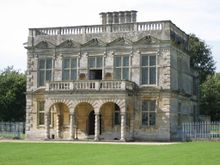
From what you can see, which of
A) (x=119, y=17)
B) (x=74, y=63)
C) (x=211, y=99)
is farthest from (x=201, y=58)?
(x=74, y=63)

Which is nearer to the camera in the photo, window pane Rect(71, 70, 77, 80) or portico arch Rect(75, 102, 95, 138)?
portico arch Rect(75, 102, 95, 138)

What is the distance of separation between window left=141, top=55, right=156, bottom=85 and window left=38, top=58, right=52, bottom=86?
806cm

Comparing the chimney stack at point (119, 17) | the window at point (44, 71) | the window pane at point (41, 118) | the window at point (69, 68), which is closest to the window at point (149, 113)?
the window at point (69, 68)

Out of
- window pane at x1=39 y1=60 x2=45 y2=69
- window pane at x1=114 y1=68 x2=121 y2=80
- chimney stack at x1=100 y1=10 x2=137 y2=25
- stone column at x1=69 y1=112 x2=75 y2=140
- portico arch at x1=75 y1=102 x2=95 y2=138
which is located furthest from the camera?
chimney stack at x1=100 y1=10 x2=137 y2=25

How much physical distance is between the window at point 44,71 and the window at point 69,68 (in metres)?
1.35

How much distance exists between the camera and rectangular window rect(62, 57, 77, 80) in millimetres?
43062

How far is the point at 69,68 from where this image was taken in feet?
142

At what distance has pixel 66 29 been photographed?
43750 mm

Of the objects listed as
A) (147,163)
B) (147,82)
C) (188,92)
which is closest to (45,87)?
(147,82)

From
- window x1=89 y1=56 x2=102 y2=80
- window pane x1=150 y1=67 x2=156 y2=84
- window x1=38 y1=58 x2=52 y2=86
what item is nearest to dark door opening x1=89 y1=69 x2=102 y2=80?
window x1=89 y1=56 x2=102 y2=80

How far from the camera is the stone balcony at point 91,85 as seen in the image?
3869 cm

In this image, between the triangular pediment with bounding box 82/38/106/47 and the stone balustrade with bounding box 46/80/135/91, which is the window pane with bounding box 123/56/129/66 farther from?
the triangular pediment with bounding box 82/38/106/47

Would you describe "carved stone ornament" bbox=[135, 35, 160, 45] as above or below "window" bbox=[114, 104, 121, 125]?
above

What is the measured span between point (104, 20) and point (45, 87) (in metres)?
8.47
